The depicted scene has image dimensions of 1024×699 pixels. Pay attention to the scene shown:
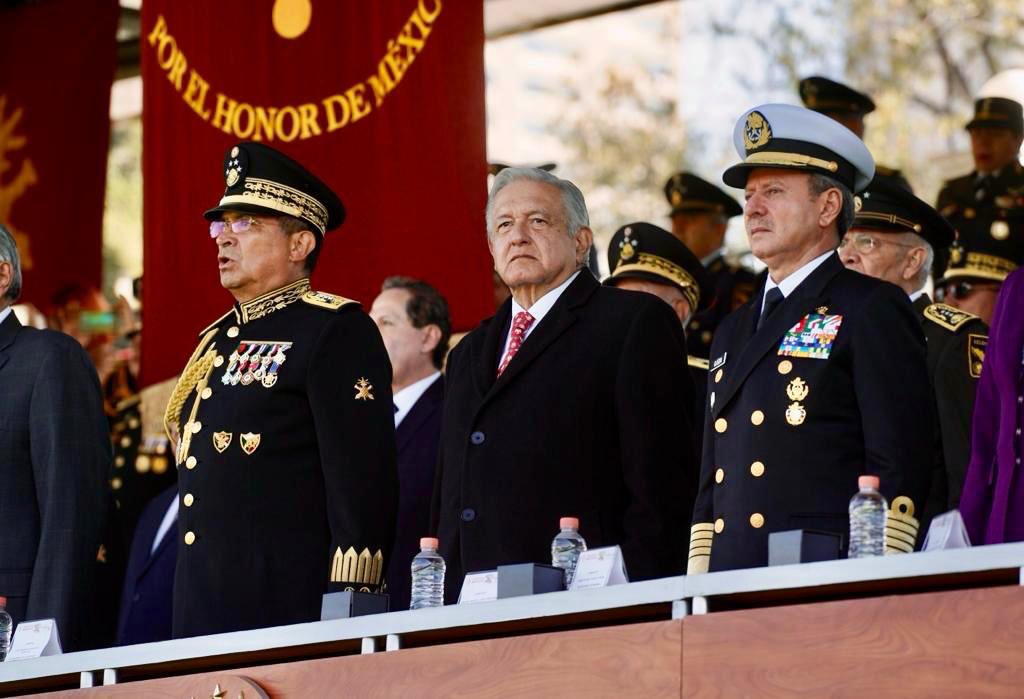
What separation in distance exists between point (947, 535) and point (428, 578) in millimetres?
1256

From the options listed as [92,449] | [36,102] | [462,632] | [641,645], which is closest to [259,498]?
[92,449]

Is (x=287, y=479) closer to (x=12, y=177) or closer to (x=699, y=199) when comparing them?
(x=699, y=199)

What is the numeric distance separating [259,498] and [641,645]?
159 cm

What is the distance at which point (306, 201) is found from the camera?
5.25m

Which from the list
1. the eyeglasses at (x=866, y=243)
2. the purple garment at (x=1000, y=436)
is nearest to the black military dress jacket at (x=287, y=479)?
the purple garment at (x=1000, y=436)

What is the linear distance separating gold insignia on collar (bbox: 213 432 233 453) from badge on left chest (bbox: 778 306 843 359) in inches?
58.1

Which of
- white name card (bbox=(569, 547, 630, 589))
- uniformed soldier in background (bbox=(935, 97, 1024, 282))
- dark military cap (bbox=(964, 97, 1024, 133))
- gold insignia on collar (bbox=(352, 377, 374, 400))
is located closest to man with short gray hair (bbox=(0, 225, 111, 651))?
gold insignia on collar (bbox=(352, 377, 374, 400))

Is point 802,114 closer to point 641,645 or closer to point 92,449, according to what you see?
point 641,645

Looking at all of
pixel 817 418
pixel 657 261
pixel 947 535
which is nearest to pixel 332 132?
pixel 657 261

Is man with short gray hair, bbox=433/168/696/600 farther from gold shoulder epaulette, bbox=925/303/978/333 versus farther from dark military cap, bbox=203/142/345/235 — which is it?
gold shoulder epaulette, bbox=925/303/978/333

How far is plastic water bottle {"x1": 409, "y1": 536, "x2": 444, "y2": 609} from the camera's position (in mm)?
4145

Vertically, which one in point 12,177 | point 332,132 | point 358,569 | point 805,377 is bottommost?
point 358,569

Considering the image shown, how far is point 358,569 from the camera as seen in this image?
4.66 metres

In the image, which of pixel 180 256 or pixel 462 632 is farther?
pixel 180 256
